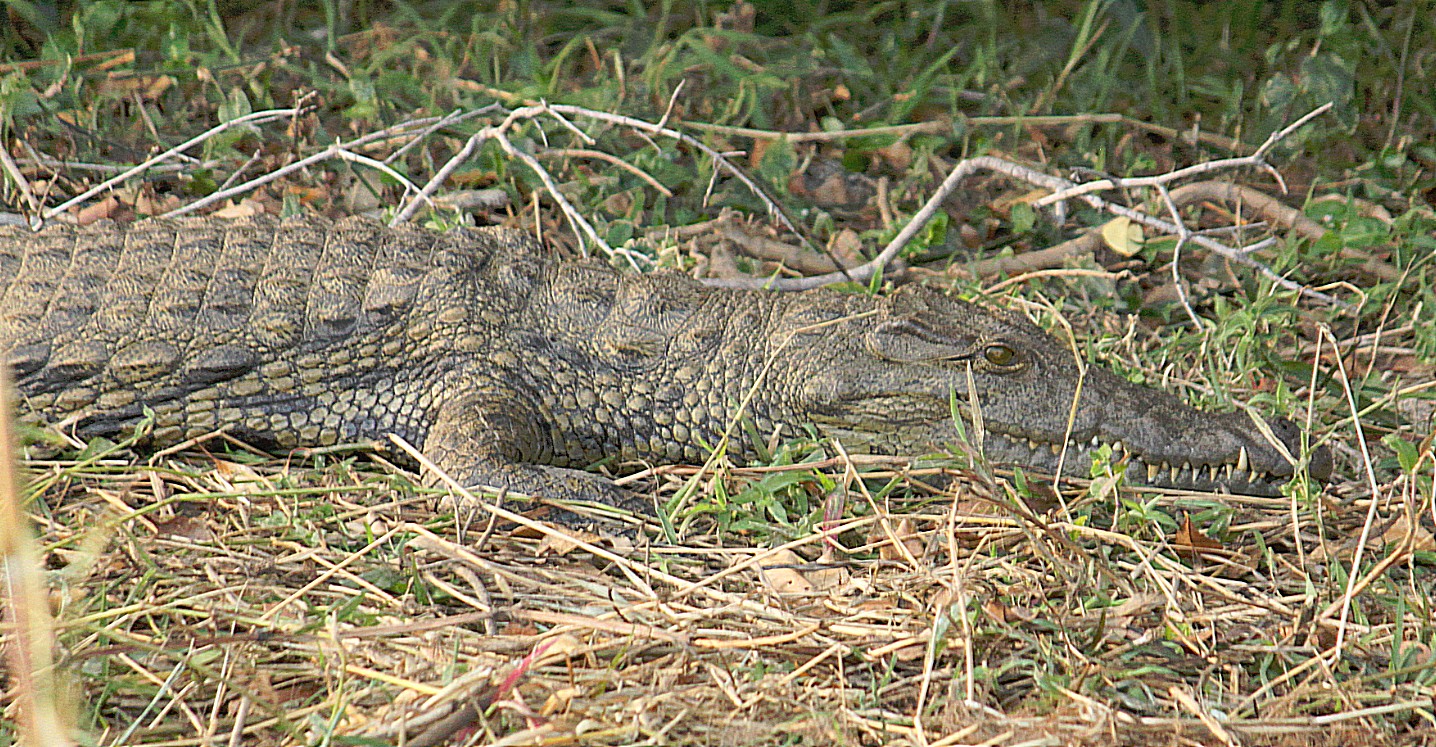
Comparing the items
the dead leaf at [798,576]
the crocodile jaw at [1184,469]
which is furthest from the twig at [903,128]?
the dead leaf at [798,576]

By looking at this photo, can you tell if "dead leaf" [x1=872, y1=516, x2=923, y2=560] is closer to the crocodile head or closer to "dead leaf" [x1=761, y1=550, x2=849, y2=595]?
"dead leaf" [x1=761, y1=550, x2=849, y2=595]

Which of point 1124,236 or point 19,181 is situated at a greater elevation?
point 19,181

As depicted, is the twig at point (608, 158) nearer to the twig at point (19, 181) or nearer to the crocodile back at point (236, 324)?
the crocodile back at point (236, 324)

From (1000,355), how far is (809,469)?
607 mm

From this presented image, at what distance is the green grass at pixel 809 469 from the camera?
2295mm

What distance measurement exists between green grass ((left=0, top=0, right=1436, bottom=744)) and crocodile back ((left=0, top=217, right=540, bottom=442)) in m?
0.18

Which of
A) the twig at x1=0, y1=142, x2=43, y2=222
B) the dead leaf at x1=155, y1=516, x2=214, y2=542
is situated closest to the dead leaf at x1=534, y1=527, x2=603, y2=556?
the dead leaf at x1=155, y1=516, x2=214, y2=542

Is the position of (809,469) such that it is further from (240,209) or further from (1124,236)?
(240,209)

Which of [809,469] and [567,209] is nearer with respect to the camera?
[809,469]

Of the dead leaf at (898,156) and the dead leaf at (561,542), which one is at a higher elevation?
the dead leaf at (561,542)

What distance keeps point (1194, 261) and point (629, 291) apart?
2313 mm

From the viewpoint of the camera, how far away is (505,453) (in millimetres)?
3211

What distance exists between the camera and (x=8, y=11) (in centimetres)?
557

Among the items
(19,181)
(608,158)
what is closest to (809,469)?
(608,158)
